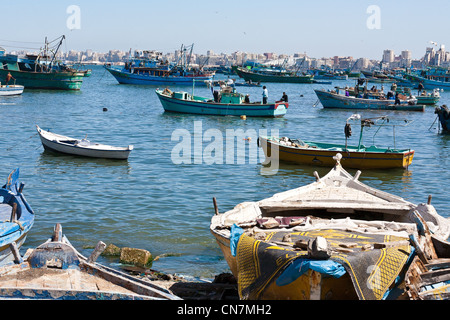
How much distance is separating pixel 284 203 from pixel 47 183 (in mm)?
11217

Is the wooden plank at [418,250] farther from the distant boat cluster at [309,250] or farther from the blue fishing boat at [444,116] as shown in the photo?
the blue fishing boat at [444,116]

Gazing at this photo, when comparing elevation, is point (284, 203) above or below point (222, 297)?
above

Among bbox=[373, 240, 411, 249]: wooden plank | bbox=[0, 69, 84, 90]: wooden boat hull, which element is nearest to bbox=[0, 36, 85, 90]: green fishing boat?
bbox=[0, 69, 84, 90]: wooden boat hull

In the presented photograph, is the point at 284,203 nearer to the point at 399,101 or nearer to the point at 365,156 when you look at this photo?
the point at 365,156

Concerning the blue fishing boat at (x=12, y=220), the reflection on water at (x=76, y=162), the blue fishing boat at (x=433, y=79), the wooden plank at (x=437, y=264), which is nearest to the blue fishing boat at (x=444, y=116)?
the reflection on water at (x=76, y=162)

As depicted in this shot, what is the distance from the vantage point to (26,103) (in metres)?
53.0

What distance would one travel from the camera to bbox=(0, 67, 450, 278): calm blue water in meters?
15.2

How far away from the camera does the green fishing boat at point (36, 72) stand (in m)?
67.9

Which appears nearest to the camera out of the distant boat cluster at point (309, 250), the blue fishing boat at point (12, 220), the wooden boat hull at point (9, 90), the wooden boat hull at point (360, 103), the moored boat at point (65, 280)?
the distant boat cluster at point (309, 250)

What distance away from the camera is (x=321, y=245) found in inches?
319

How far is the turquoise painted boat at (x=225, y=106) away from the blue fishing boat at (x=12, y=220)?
2905cm

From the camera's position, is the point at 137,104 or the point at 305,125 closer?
the point at 305,125

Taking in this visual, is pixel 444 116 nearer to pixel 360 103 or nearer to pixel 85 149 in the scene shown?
pixel 360 103
